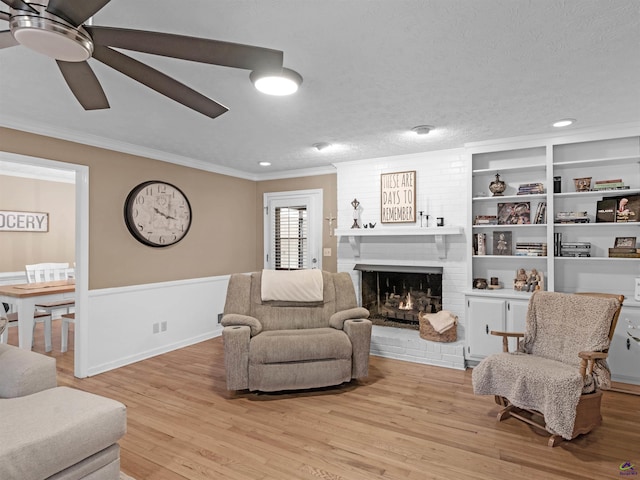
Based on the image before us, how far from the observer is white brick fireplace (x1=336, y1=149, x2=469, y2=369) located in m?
Result: 4.31

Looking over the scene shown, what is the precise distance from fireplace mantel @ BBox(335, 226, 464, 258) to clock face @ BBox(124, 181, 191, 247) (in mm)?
2030

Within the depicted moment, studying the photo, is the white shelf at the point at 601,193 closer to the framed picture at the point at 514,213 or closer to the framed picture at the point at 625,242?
the framed picture at the point at 514,213

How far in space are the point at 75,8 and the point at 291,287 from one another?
2981 millimetres

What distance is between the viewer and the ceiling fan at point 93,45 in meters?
1.22

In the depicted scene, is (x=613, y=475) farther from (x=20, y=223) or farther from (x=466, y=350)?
(x=20, y=223)

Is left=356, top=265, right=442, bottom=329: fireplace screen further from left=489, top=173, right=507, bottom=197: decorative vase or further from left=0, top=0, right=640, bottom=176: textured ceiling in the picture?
left=0, top=0, right=640, bottom=176: textured ceiling

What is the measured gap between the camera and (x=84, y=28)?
1356mm

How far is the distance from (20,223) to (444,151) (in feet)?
21.1

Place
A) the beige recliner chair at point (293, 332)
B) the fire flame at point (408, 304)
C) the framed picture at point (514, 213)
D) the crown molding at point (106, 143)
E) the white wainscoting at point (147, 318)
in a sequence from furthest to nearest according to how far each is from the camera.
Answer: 1. the fire flame at point (408, 304)
2. the framed picture at point (514, 213)
3. the white wainscoting at point (147, 318)
4. the crown molding at point (106, 143)
5. the beige recliner chair at point (293, 332)

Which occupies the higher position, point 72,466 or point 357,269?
point 357,269

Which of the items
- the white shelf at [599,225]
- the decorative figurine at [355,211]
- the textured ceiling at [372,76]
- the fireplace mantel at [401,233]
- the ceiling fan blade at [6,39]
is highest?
the textured ceiling at [372,76]

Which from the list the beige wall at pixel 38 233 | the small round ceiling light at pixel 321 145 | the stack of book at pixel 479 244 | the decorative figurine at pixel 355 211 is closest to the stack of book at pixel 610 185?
the stack of book at pixel 479 244

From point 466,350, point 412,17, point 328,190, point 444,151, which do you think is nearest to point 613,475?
point 466,350

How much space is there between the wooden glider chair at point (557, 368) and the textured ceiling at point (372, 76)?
161 cm
